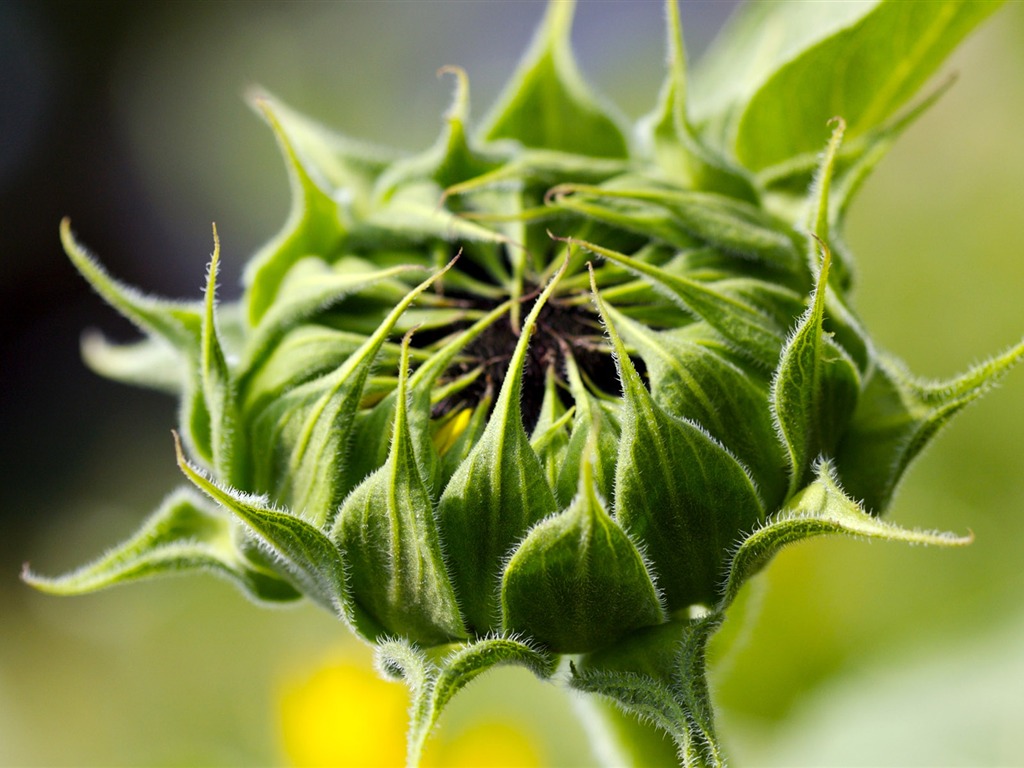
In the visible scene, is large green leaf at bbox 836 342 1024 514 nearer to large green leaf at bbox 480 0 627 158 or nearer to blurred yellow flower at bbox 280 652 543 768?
large green leaf at bbox 480 0 627 158

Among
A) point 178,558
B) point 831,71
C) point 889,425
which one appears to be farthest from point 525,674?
point 831,71

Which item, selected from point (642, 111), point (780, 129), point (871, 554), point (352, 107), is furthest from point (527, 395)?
point (352, 107)

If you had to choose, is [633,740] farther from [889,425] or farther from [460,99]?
[460,99]

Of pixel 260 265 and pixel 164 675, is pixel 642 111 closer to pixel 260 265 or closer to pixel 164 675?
pixel 260 265

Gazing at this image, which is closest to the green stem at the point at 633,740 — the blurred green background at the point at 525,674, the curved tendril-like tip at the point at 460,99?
the blurred green background at the point at 525,674

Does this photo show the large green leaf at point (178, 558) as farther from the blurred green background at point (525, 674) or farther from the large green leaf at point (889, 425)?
the large green leaf at point (889, 425)

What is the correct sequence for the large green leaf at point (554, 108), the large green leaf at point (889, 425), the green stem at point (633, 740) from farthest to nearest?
the large green leaf at point (554, 108) < the green stem at point (633, 740) < the large green leaf at point (889, 425)

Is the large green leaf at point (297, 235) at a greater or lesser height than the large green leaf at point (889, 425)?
greater

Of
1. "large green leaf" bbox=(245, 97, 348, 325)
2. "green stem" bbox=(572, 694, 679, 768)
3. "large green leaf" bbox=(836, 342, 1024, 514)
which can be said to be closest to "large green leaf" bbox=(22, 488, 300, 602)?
"large green leaf" bbox=(245, 97, 348, 325)
